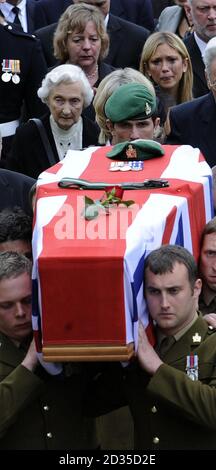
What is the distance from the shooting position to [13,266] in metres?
4.93

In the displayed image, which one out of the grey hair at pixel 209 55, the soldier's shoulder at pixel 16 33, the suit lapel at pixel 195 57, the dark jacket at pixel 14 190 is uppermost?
the soldier's shoulder at pixel 16 33

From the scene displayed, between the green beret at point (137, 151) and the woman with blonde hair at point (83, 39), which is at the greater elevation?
the woman with blonde hair at point (83, 39)

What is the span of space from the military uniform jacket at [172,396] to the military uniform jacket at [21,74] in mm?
3121

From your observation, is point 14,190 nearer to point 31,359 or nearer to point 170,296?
point 31,359

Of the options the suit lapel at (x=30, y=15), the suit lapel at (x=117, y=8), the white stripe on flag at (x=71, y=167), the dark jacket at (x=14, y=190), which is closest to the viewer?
the white stripe on flag at (x=71, y=167)

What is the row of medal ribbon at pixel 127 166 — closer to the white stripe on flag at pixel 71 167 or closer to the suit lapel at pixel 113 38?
the white stripe on flag at pixel 71 167

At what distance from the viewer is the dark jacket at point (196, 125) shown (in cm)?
687

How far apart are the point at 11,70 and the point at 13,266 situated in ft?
10.1

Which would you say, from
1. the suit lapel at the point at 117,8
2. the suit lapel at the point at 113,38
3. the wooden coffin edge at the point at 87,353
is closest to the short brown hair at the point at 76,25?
the suit lapel at the point at 113,38

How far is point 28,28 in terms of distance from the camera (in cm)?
880

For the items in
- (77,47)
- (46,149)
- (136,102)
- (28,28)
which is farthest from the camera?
(28,28)

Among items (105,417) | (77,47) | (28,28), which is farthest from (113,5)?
(105,417)
